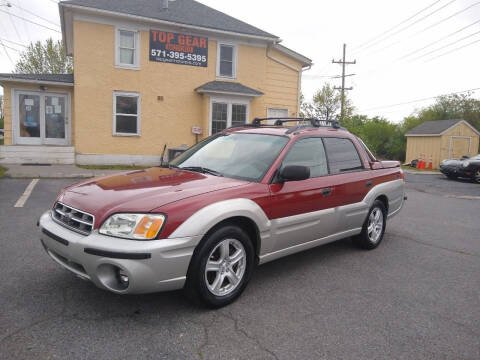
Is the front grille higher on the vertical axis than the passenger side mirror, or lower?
lower

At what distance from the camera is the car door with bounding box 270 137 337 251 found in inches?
152

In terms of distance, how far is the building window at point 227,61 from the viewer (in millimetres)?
16406

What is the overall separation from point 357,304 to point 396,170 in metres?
2.97

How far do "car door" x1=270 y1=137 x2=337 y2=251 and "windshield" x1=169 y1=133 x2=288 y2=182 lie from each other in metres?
0.20

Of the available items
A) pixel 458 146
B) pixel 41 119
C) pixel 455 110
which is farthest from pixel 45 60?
pixel 455 110

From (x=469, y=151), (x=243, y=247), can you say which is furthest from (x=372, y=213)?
(x=469, y=151)

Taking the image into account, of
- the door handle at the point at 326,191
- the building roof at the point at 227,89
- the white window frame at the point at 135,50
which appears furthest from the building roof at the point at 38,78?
the door handle at the point at 326,191

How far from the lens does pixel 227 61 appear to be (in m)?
16.6

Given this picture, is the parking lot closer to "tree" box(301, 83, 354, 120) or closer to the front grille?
the front grille

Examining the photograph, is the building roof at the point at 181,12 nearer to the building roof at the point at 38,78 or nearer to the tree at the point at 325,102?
the building roof at the point at 38,78

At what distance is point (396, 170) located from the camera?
5.91m

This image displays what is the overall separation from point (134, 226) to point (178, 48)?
546 inches

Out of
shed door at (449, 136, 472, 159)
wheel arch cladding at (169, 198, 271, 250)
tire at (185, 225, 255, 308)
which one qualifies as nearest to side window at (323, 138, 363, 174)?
wheel arch cladding at (169, 198, 271, 250)

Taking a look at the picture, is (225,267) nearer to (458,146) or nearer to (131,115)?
(131,115)
